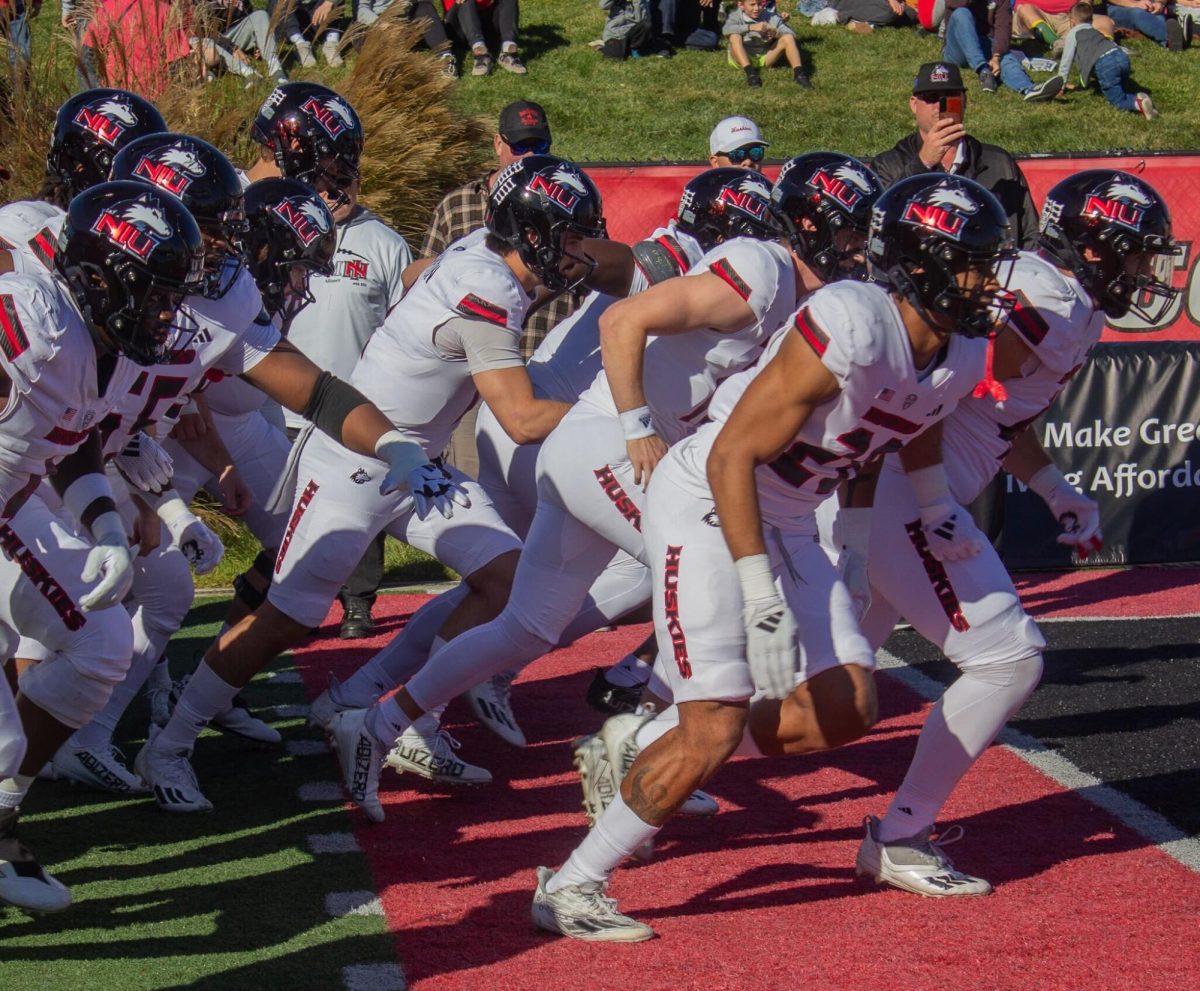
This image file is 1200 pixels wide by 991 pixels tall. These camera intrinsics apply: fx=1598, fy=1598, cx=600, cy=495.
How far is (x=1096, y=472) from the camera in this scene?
29.1ft

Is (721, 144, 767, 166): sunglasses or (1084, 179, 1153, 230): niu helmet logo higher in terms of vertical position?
(1084, 179, 1153, 230): niu helmet logo

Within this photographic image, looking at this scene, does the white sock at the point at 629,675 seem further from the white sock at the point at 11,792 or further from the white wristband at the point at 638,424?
the white sock at the point at 11,792

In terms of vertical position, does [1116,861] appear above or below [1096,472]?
above

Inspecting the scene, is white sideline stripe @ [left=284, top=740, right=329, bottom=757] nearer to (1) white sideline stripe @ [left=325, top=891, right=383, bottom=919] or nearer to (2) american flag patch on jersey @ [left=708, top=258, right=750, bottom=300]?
(1) white sideline stripe @ [left=325, top=891, right=383, bottom=919]

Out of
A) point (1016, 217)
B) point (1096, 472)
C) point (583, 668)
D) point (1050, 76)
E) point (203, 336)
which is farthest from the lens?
point (1050, 76)

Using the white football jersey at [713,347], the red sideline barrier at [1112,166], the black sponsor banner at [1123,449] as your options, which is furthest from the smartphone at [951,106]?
the white football jersey at [713,347]

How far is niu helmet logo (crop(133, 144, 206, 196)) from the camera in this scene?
454 cm

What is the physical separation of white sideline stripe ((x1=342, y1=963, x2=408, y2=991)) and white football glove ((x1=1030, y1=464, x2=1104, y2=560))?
2402 millimetres

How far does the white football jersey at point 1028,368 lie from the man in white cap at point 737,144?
3.21 metres

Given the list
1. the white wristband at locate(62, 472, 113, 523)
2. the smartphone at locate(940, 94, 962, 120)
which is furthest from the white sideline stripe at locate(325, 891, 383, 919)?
the smartphone at locate(940, 94, 962, 120)

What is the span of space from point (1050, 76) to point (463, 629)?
1364 centimetres

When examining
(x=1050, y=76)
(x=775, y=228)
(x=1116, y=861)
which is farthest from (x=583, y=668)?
(x=1050, y=76)

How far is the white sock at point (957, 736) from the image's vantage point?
4191mm

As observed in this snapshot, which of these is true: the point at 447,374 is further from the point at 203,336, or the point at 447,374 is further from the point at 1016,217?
the point at 1016,217
